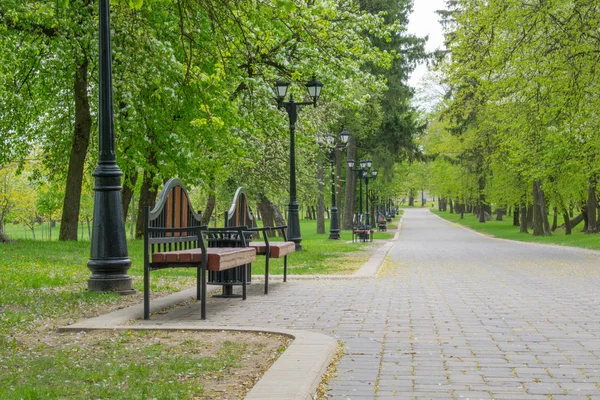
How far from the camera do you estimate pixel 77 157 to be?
19.1m

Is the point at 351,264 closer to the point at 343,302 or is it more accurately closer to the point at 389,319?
the point at 343,302

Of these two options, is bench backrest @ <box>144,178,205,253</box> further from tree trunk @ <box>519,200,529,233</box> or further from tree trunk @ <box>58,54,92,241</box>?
tree trunk @ <box>519,200,529,233</box>

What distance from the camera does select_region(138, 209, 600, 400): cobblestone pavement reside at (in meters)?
4.76

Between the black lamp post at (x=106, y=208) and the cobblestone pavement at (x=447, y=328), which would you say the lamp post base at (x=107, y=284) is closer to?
the black lamp post at (x=106, y=208)

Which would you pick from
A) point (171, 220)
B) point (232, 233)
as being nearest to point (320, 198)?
point (232, 233)

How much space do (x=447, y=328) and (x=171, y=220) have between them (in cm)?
366

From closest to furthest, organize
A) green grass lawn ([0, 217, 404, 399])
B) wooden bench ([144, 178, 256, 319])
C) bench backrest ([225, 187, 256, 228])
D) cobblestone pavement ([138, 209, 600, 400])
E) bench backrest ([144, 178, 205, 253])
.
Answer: green grass lawn ([0, 217, 404, 399]) < cobblestone pavement ([138, 209, 600, 400]) < wooden bench ([144, 178, 256, 319]) < bench backrest ([144, 178, 205, 253]) < bench backrest ([225, 187, 256, 228])

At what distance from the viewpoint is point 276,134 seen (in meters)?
20.9

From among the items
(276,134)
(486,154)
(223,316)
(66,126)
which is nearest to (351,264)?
(276,134)

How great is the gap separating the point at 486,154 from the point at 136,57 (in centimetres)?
3090

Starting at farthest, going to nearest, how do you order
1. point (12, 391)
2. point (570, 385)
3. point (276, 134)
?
point (276, 134)
point (570, 385)
point (12, 391)

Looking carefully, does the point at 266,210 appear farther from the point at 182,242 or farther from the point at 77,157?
the point at 182,242

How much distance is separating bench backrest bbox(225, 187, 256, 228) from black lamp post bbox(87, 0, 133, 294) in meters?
1.65

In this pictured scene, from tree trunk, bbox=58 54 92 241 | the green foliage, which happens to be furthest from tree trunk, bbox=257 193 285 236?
tree trunk, bbox=58 54 92 241
